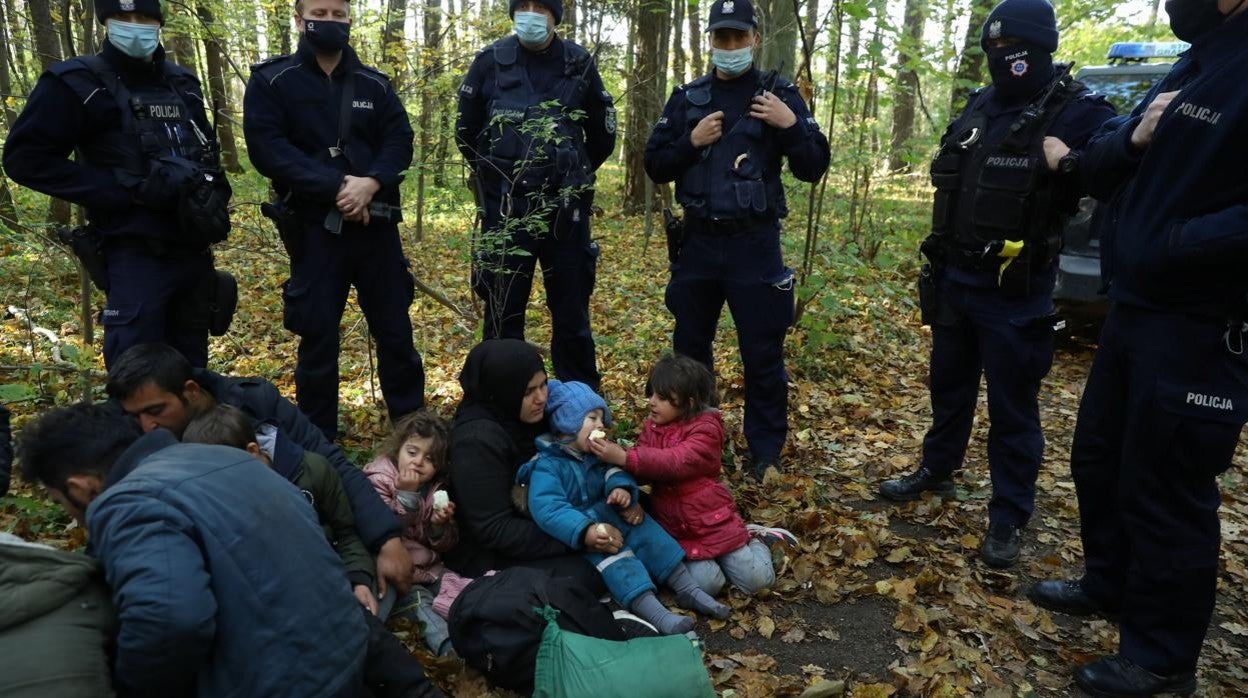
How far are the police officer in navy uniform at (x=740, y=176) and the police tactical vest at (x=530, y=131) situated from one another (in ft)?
1.64

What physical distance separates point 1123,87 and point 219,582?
7.91m

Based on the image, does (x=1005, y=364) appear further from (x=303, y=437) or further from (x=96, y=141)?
(x=96, y=141)

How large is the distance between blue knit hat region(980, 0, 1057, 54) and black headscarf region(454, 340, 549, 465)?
254 cm

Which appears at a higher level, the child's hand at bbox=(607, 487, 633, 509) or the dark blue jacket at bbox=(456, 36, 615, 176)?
the dark blue jacket at bbox=(456, 36, 615, 176)

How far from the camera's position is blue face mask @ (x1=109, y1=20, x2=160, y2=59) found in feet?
11.9

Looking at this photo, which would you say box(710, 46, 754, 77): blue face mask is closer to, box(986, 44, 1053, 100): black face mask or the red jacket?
box(986, 44, 1053, 100): black face mask

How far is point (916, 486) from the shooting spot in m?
4.37

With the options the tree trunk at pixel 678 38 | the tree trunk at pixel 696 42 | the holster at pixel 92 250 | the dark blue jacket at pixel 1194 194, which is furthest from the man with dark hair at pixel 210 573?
the tree trunk at pixel 696 42

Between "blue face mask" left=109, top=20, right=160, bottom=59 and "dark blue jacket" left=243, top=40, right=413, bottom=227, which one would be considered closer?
"blue face mask" left=109, top=20, right=160, bottom=59

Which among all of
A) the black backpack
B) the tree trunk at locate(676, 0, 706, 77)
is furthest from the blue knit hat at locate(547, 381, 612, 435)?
the tree trunk at locate(676, 0, 706, 77)

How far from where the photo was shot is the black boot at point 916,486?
4.36 metres

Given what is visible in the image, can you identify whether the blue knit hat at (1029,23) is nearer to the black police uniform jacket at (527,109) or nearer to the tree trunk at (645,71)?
the black police uniform jacket at (527,109)

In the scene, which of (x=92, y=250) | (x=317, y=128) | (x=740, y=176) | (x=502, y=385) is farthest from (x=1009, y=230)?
(x=92, y=250)

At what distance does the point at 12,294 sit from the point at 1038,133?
786 centimetres
